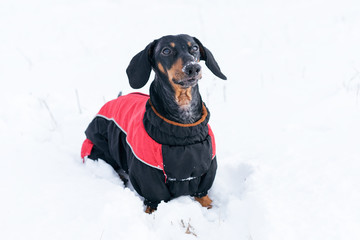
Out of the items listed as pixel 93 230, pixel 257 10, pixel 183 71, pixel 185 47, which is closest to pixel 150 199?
pixel 93 230

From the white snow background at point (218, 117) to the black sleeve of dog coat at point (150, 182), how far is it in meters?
0.11

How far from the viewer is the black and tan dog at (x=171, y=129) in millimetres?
2256

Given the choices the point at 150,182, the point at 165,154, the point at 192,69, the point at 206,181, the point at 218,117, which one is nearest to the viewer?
the point at 192,69

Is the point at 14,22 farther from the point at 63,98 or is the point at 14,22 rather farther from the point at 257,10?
the point at 257,10

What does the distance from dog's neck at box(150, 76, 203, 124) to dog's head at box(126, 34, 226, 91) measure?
8 cm

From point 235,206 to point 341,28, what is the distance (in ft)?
15.4

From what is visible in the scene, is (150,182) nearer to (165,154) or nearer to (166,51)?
(165,154)

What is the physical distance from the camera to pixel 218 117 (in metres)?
3.84

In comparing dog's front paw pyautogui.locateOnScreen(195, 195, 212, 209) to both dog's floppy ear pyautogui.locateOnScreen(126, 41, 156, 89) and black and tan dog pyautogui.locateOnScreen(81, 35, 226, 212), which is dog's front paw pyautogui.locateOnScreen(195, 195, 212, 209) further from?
dog's floppy ear pyautogui.locateOnScreen(126, 41, 156, 89)

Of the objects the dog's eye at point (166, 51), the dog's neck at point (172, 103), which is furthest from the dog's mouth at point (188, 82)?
the dog's eye at point (166, 51)

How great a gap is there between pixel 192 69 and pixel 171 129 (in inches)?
18.1

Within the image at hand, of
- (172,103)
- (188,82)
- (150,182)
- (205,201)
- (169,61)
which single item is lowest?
(205,201)

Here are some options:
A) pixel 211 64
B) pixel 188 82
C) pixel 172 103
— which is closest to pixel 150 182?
pixel 172 103

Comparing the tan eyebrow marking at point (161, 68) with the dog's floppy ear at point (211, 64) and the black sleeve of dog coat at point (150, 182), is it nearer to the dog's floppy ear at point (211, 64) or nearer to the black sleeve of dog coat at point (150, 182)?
the dog's floppy ear at point (211, 64)
